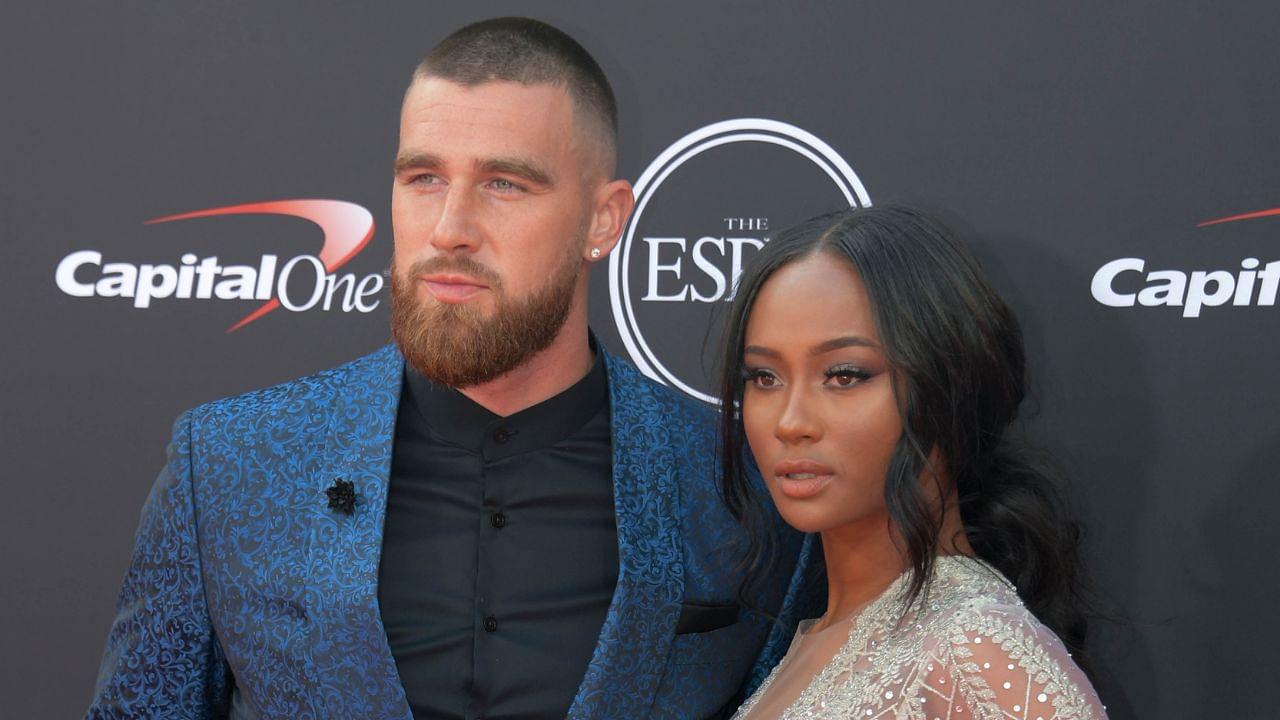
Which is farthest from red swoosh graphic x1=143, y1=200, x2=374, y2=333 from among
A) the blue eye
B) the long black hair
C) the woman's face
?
the woman's face

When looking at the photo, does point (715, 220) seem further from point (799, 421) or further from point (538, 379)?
point (799, 421)

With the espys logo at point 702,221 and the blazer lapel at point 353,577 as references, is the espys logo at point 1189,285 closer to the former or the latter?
the espys logo at point 702,221

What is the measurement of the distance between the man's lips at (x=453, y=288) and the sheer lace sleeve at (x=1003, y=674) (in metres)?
0.87

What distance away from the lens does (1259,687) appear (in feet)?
8.76

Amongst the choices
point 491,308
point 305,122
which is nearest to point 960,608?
point 491,308

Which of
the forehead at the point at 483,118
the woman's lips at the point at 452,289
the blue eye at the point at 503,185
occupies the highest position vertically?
the forehead at the point at 483,118

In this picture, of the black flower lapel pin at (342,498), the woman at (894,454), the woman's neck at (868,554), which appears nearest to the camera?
the woman at (894,454)

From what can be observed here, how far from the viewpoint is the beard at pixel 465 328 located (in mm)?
2082

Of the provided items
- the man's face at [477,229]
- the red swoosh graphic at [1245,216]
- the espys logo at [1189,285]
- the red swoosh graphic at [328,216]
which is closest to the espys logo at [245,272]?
the red swoosh graphic at [328,216]

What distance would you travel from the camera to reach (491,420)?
2.20 meters

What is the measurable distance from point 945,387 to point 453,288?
0.76 metres

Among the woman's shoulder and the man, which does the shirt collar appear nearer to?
the man

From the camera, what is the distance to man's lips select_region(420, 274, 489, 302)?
6.84 ft

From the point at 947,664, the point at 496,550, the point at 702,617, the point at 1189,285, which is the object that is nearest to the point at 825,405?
the point at 947,664
